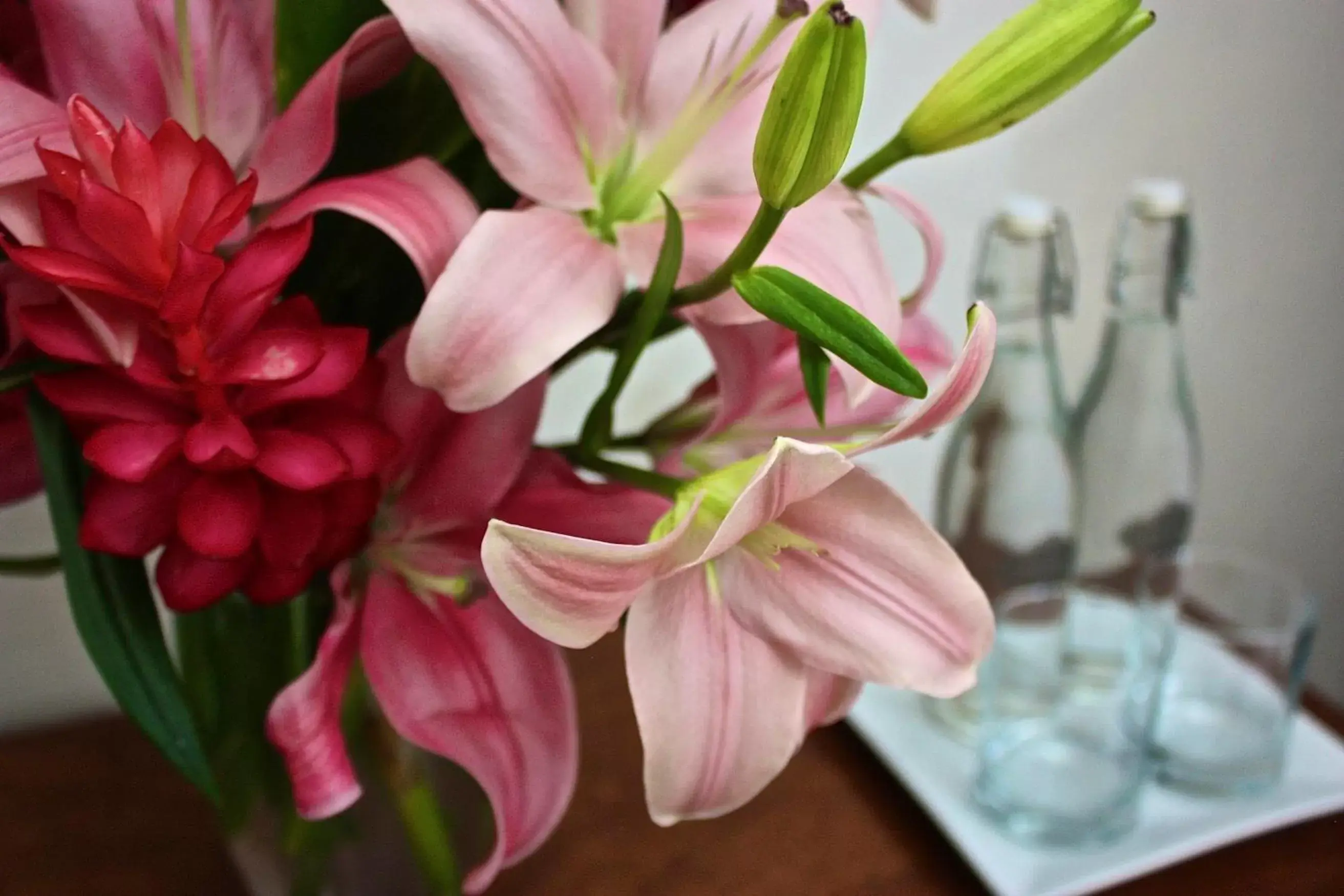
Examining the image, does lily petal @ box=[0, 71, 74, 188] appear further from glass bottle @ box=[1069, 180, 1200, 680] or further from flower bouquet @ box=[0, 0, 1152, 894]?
glass bottle @ box=[1069, 180, 1200, 680]

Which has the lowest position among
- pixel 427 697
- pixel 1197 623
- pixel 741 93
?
pixel 1197 623

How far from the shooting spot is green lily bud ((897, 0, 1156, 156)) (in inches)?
8.4

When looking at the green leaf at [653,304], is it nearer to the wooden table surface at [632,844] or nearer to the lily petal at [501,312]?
the lily petal at [501,312]

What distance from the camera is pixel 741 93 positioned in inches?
9.7

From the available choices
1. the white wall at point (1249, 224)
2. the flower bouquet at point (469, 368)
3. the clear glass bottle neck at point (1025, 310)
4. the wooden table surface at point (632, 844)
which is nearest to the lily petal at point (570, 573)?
the flower bouquet at point (469, 368)

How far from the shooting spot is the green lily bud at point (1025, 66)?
0.70 ft

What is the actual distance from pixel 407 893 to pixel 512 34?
250 millimetres

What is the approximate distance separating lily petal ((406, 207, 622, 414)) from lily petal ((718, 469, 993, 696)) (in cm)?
7

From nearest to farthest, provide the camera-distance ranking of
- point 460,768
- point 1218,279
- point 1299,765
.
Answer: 1. point 460,768
2. point 1299,765
3. point 1218,279

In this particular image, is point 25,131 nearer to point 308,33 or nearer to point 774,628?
point 308,33

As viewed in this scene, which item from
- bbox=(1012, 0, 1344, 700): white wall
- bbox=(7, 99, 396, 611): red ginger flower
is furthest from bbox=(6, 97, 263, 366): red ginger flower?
bbox=(1012, 0, 1344, 700): white wall

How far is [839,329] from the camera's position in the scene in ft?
0.67

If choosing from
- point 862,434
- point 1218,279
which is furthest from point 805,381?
point 1218,279

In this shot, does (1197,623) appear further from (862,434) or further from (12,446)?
(12,446)
